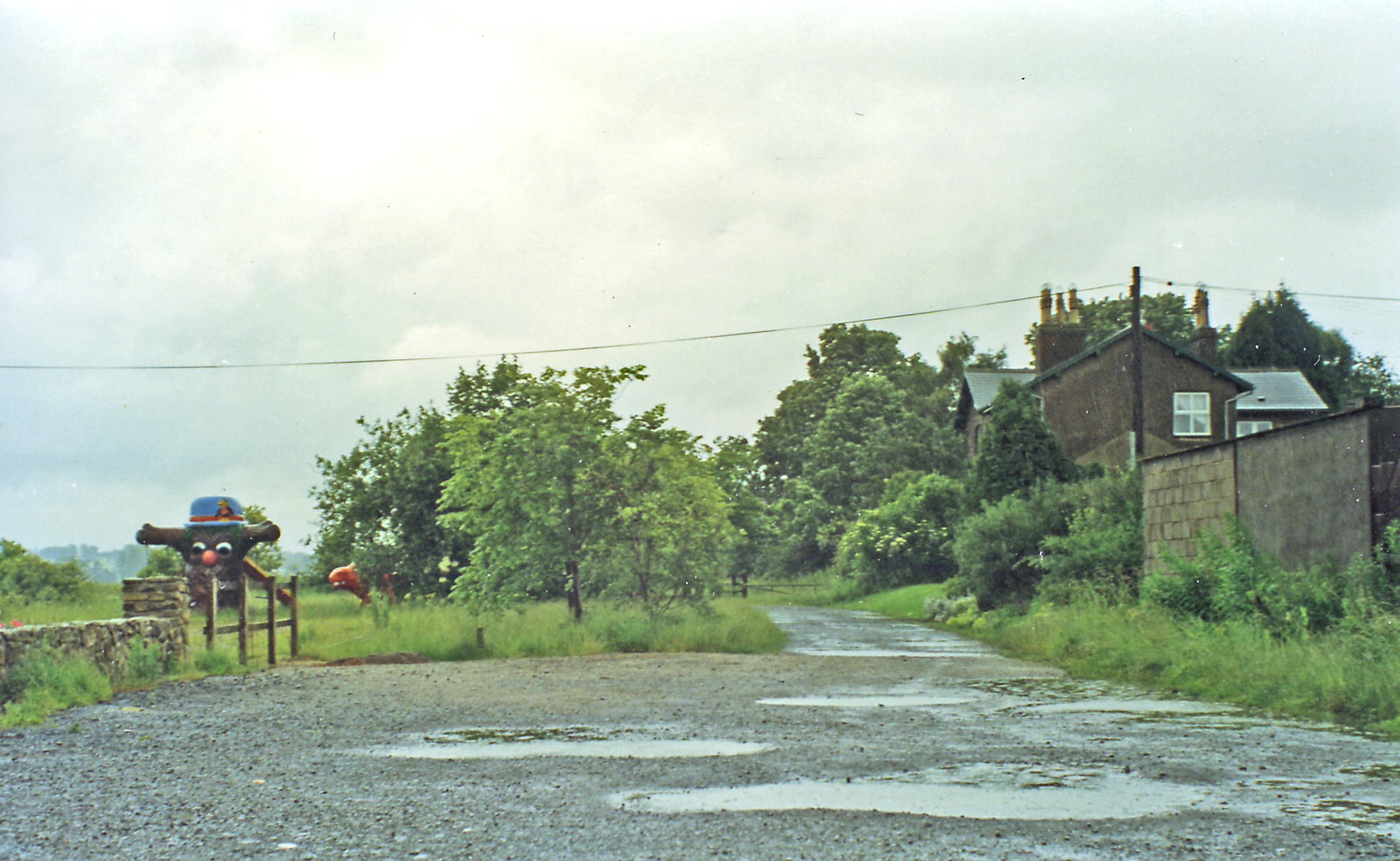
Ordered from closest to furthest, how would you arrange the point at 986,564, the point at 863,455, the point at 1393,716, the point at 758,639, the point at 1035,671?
1. the point at 1393,716
2. the point at 1035,671
3. the point at 758,639
4. the point at 986,564
5. the point at 863,455

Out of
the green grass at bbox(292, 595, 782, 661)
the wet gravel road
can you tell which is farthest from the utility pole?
the wet gravel road

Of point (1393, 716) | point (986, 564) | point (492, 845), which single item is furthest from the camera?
point (986, 564)

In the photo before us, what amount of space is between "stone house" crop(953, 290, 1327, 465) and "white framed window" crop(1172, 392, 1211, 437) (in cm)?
2

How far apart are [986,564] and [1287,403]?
77.8 feet

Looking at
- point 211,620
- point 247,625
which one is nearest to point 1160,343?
point 247,625

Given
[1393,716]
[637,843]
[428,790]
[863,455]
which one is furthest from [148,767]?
[863,455]

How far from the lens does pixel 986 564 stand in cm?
2769

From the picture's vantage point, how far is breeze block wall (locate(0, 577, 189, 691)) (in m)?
11.8

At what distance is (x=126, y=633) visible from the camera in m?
14.1

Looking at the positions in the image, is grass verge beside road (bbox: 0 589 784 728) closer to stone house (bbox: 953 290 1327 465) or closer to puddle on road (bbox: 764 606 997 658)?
puddle on road (bbox: 764 606 997 658)

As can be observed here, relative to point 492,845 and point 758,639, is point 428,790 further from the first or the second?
point 758,639

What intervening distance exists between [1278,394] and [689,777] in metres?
44.6

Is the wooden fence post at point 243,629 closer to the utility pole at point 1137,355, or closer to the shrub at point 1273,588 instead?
the shrub at point 1273,588

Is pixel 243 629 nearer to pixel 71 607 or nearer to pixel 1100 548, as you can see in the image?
pixel 71 607
